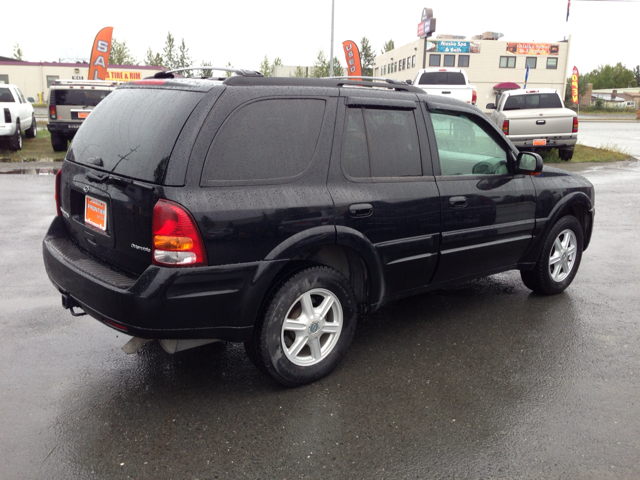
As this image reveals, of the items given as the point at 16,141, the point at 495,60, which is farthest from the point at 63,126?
the point at 495,60

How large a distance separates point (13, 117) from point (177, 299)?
15704 millimetres

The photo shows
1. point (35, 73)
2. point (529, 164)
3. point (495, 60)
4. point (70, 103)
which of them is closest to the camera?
point (529, 164)

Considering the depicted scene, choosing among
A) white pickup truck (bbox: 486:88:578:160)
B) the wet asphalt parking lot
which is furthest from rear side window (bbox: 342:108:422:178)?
white pickup truck (bbox: 486:88:578:160)

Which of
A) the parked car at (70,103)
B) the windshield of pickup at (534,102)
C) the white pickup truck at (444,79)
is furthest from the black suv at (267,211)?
the white pickup truck at (444,79)

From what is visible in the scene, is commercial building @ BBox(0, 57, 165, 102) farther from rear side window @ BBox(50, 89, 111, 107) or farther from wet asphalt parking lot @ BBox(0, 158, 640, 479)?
wet asphalt parking lot @ BBox(0, 158, 640, 479)

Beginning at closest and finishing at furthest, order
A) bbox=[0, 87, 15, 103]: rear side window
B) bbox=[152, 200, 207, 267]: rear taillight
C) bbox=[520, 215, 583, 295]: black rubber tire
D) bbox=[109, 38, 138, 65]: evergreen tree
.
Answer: bbox=[152, 200, 207, 267]: rear taillight, bbox=[520, 215, 583, 295]: black rubber tire, bbox=[0, 87, 15, 103]: rear side window, bbox=[109, 38, 138, 65]: evergreen tree

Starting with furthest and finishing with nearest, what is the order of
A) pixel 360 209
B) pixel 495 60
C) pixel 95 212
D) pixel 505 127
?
pixel 495 60, pixel 505 127, pixel 360 209, pixel 95 212

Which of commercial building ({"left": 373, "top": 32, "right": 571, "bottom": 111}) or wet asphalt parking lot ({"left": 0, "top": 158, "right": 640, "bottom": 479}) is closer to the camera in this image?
wet asphalt parking lot ({"left": 0, "top": 158, "right": 640, "bottom": 479})

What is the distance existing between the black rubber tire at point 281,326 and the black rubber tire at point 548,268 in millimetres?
2283

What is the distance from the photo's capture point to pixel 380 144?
3926mm

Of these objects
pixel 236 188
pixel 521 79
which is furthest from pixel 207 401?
pixel 521 79

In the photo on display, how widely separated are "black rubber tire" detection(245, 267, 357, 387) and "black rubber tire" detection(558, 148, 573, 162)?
14.6 m

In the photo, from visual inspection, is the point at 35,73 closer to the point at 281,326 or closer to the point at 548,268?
the point at 548,268

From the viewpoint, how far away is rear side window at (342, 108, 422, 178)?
3.76 meters
